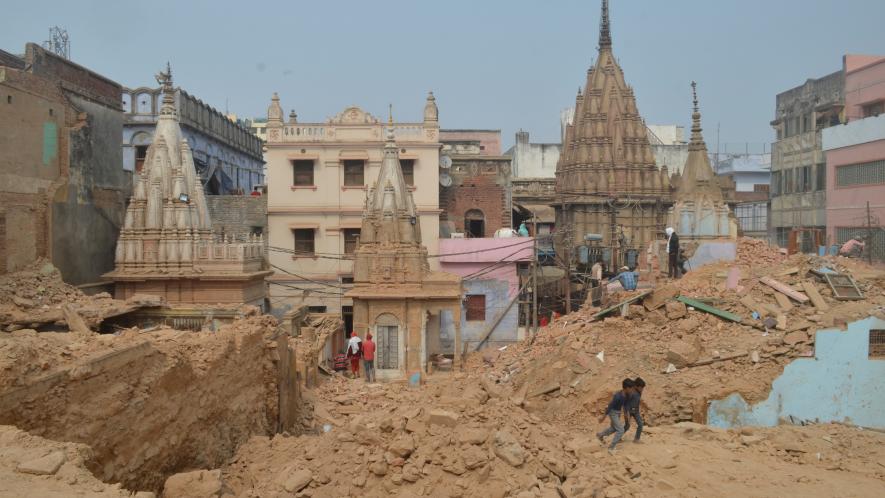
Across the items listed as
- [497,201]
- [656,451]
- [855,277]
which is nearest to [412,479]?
[656,451]

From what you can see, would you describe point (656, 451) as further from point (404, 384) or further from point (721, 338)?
point (404, 384)

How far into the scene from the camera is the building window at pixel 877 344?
15.5 m

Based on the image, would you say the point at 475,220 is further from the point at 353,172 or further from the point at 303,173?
the point at 303,173

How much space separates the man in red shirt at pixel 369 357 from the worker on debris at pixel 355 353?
249 mm

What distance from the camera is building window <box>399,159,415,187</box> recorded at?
31.0 meters

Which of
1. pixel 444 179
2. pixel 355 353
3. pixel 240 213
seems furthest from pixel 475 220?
pixel 355 353

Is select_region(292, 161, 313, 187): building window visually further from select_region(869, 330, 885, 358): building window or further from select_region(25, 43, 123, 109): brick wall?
select_region(869, 330, 885, 358): building window

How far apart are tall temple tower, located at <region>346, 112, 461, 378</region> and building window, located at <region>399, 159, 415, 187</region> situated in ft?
25.5

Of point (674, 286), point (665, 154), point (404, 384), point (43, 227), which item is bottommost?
point (404, 384)

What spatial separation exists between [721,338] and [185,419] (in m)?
11.7

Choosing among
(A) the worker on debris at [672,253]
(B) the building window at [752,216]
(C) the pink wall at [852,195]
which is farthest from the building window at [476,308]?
(B) the building window at [752,216]

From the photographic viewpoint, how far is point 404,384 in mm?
21031

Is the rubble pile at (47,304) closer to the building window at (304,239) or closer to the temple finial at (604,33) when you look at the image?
the building window at (304,239)

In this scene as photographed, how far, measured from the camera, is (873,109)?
98.3 ft
